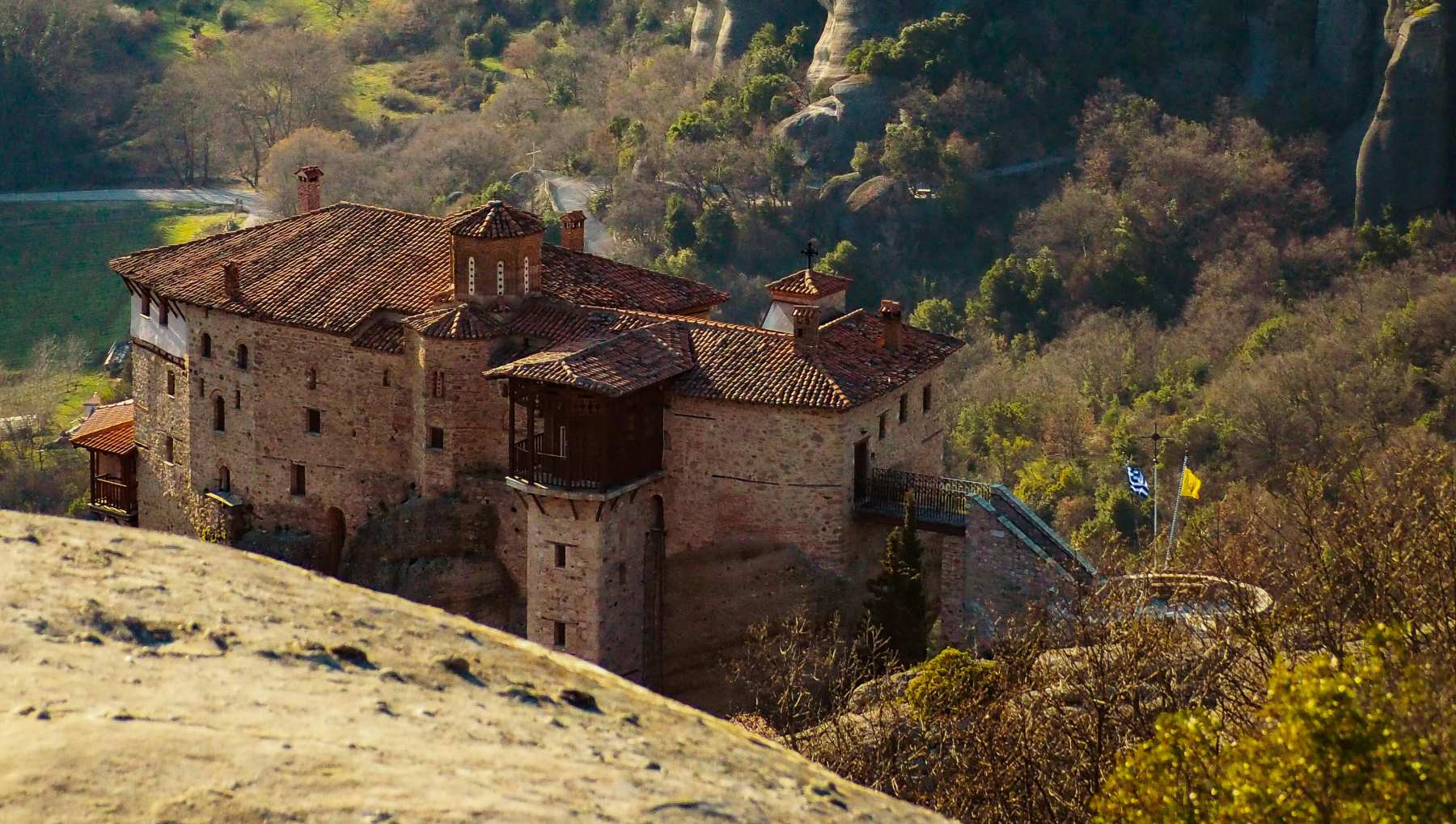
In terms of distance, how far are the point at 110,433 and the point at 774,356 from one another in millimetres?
16576

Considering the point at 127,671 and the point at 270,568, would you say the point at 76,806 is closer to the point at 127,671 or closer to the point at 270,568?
the point at 127,671

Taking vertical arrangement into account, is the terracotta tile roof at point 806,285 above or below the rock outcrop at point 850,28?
below

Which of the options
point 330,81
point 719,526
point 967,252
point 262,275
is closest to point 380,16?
point 330,81

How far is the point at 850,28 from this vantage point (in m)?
80.7

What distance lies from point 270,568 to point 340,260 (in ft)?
82.9

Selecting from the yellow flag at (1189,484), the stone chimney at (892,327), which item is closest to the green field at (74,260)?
the stone chimney at (892,327)

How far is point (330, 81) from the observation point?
101688mm

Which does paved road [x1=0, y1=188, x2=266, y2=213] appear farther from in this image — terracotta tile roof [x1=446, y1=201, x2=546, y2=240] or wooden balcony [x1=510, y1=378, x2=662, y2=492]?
wooden balcony [x1=510, y1=378, x2=662, y2=492]

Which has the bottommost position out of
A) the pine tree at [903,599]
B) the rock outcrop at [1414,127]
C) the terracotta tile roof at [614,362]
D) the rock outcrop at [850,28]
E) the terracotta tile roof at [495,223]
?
the pine tree at [903,599]

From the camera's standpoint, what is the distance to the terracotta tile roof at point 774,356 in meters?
36.4

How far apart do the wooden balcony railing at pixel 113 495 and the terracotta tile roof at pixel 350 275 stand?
448 cm

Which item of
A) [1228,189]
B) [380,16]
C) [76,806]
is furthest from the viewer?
[380,16]

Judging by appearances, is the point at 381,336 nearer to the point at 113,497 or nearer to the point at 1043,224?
the point at 113,497

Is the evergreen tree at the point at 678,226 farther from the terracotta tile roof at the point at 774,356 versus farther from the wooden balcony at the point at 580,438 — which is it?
the wooden balcony at the point at 580,438
